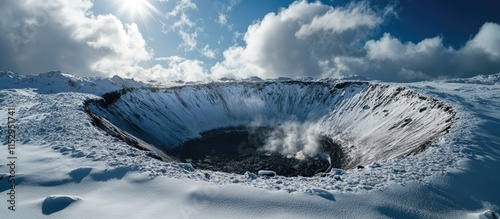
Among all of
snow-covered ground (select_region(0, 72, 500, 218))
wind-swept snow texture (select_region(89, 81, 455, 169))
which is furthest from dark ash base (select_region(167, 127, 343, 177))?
snow-covered ground (select_region(0, 72, 500, 218))

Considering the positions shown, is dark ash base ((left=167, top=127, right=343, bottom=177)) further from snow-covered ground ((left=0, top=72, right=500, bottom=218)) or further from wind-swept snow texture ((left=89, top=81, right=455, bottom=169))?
snow-covered ground ((left=0, top=72, right=500, bottom=218))

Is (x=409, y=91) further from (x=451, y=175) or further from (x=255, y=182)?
(x=255, y=182)

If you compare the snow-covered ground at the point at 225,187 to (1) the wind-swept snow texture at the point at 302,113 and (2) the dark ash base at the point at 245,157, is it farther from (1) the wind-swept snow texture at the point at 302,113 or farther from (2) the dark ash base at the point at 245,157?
(2) the dark ash base at the point at 245,157

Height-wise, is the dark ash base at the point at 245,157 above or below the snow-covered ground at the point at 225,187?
above

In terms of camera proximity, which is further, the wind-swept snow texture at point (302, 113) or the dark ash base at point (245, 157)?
the dark ash base at point (245, 157)

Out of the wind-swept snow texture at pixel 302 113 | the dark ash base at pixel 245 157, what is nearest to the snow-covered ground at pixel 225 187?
the wind-swept snow texture at pixel 302 113
